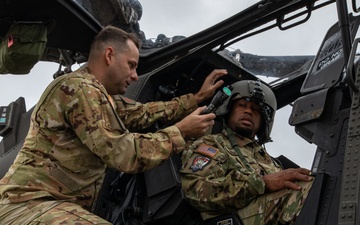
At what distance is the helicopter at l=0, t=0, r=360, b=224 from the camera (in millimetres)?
3047

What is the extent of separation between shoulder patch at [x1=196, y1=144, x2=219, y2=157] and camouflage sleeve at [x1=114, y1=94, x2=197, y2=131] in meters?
0.30

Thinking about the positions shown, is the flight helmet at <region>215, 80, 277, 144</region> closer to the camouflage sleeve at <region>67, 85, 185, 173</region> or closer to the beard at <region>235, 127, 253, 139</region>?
the beard at <region>235, 127, 253, 139</region>

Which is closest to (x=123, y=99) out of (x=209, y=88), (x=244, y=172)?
(x=209, y=88)

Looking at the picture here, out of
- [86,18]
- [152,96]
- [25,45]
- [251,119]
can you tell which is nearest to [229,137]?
[251,119]

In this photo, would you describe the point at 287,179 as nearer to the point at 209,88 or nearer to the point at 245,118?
the point at 209,88

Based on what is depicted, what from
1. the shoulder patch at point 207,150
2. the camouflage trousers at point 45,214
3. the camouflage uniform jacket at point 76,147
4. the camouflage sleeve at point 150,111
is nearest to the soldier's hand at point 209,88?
the camouflage sleeve at point 150,111

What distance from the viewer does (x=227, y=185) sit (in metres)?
3.88

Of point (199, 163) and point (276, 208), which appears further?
point (199, 163)

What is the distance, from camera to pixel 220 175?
4.07 m

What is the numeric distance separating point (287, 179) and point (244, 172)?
0.41 m

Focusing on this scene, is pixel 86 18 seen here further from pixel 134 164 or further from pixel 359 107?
pixel 359 107

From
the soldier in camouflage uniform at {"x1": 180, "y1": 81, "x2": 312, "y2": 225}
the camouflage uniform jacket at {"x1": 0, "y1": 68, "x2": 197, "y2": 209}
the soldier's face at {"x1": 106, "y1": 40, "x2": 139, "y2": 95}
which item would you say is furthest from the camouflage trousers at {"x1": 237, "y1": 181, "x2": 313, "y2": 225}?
the soldier's face at {"x1": 106, "y1": 40, "x2": 139, "y2": 95}

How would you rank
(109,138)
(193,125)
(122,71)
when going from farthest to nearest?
(122,71) → (193,125) → (109,138)

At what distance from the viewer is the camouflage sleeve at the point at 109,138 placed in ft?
9.66
